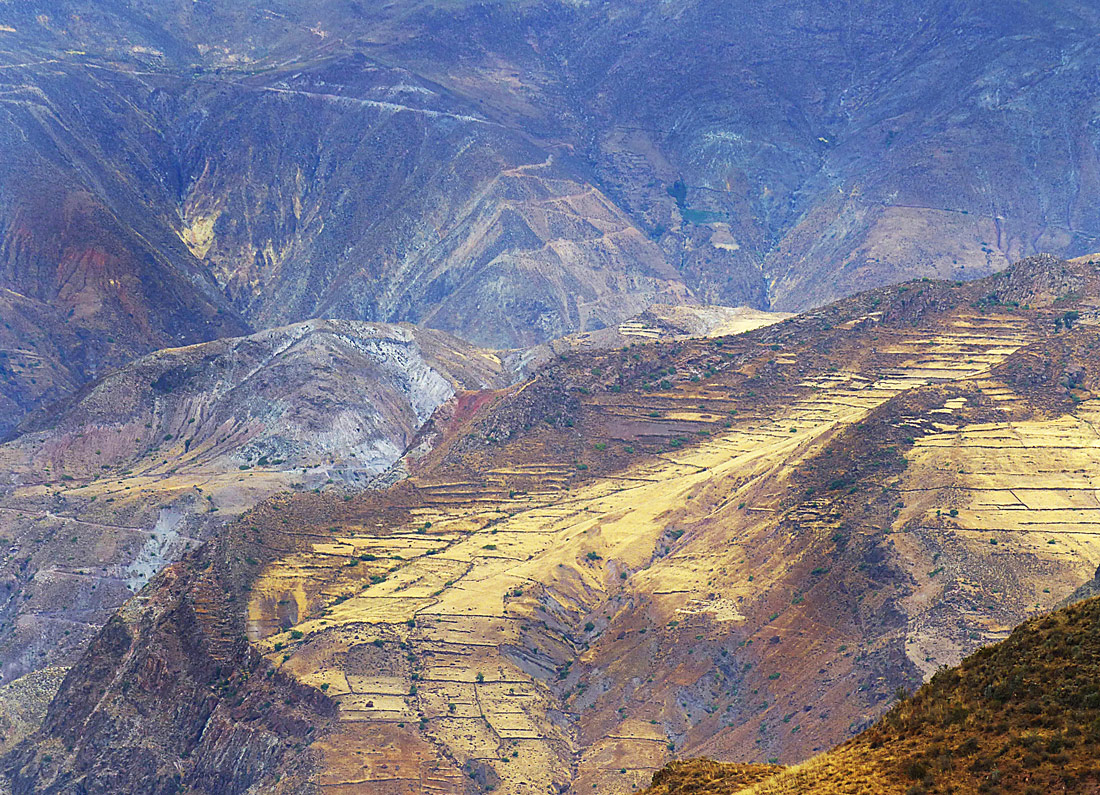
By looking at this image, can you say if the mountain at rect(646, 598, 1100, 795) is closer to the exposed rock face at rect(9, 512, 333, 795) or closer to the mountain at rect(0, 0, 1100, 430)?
the exposed rock face at rect(9, 512, 333, 795)

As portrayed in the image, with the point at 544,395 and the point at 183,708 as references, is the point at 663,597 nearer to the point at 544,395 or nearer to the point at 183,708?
the point at 183,708

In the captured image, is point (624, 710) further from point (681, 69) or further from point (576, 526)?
point (681, 69)

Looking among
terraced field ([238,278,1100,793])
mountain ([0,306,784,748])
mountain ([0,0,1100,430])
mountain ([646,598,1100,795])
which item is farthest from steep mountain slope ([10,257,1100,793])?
mountain ([0,0,1100,430])

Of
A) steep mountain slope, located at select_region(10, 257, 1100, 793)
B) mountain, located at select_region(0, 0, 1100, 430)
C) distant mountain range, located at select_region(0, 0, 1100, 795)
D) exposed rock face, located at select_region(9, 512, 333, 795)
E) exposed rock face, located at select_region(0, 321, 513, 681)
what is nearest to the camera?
steep mountain slope, located at select_region(10, 257, 1100, 793)

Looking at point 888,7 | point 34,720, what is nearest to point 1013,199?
point 888,7

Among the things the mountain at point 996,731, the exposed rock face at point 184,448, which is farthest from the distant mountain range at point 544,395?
the exposed rock face at point 184,448

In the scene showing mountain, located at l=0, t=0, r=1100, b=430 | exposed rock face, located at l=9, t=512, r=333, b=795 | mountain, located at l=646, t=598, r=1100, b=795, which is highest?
mountain, located at l=0, t=0, r=1100, b=430

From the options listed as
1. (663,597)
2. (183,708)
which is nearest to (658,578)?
(663,597)
